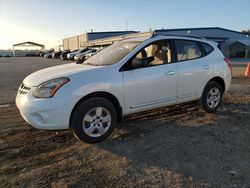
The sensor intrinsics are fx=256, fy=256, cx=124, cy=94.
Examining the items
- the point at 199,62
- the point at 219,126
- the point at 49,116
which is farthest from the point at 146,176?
the point at 199,62

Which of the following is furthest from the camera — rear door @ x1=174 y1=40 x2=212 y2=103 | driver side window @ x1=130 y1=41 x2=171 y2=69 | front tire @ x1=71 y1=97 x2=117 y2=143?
rear door @ x1=174 y1=40 x2=212 y2=103

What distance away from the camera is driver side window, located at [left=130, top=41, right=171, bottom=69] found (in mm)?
4842

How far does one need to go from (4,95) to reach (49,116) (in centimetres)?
579

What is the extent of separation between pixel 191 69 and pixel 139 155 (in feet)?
7.96

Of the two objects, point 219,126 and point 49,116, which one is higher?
point 49,116

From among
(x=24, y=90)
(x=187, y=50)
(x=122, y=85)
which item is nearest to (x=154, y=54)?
(x=187, y=50)

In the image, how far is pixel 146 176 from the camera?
11.0 feet

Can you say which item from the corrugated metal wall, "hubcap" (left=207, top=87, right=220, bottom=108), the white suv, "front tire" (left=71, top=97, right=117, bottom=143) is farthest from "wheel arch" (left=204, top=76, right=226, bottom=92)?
the corrugated metal wall

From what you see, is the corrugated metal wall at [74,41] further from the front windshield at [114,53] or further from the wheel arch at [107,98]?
the wheel arch at [107,98]

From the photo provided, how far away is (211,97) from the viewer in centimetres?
604

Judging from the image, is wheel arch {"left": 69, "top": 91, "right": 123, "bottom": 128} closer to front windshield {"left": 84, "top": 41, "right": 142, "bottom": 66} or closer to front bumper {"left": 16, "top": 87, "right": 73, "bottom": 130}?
front bumper {"left": 16, "top": 87, "right": 73, "bottom": 130}

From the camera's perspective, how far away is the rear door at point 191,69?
212 inches

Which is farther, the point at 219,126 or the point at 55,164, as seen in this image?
the point at 219,126

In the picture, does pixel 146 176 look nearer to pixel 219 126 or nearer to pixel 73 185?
pixel 73 185
